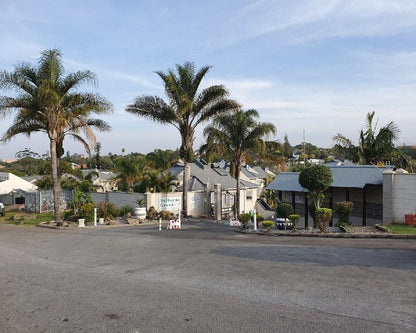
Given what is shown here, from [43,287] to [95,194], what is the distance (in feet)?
72.1

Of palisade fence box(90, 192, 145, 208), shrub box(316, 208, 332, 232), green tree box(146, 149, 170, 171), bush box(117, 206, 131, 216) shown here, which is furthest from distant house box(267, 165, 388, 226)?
green tree box(146, 149, 170, 171)

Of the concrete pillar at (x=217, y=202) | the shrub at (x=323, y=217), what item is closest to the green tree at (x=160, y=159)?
the concrete pillar at (x=217, y=202)

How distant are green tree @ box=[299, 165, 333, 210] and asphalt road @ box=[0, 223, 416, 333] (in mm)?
4211

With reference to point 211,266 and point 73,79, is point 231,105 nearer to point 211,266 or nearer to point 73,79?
point 73,79

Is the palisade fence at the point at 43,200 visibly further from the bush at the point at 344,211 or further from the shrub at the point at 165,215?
the bush at the point at 344,211

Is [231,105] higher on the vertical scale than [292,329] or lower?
higher

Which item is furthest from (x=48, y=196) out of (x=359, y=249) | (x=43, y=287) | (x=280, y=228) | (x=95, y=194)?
(x=359, y=249)

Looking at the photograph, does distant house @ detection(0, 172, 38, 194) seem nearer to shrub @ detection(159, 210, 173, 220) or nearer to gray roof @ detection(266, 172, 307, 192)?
shrub @ detection(159, 210, 173, 220)

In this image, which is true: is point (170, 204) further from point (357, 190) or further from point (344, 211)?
point (344, 211)

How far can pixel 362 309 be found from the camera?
6137mm

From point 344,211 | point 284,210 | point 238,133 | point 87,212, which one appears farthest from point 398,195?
point 87,212

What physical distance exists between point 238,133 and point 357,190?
27.9 feet

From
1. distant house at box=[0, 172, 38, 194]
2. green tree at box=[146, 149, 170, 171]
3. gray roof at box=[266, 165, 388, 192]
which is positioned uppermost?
green tree at box=[146, 149, 170, 171]

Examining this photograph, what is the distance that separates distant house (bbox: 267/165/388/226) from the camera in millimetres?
19188
